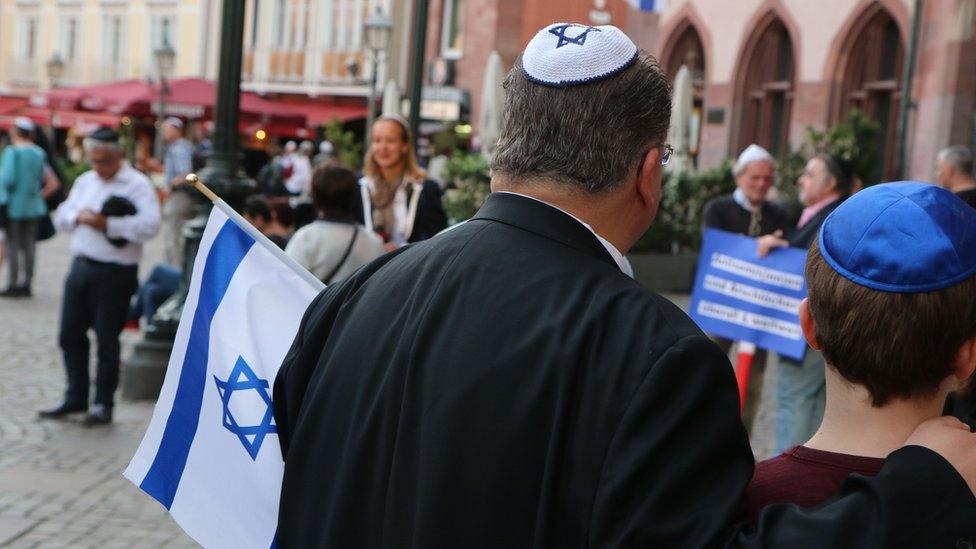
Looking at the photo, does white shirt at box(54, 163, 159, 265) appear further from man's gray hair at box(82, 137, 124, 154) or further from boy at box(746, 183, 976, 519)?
boy at box(746, 183, 976, 519)

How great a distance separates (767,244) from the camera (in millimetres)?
6945

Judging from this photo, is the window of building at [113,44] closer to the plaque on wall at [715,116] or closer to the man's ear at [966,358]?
the plaque on wall at [715,116]

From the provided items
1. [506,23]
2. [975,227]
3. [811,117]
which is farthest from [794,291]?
[506,23]

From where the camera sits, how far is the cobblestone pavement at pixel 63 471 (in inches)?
225

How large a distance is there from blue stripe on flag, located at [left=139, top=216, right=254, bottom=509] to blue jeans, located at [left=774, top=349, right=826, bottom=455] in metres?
4.33

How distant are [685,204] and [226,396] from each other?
1457 centimetres

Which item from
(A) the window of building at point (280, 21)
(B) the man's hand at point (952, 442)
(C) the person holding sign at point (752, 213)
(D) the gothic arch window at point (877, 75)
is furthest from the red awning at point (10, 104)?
(B) the man's hand at point (952, 442)

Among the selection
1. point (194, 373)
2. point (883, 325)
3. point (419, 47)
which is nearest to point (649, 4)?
point (419, 47)

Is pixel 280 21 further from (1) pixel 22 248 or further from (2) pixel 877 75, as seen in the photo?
(1) pixel 22 248

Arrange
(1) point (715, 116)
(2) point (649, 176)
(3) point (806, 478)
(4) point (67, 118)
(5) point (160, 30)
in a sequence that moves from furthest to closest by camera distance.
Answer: (5) point (160, 30) < (4) point (67, 118) < (1) point (715, 116) < (2) point (649, 176) < (3) point (806, 478)

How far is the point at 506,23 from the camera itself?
37688 millimetres

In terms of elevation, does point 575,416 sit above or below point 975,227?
below

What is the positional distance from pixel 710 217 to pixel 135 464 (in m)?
5.35

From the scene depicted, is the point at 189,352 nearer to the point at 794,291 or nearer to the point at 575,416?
the point at 575,416
